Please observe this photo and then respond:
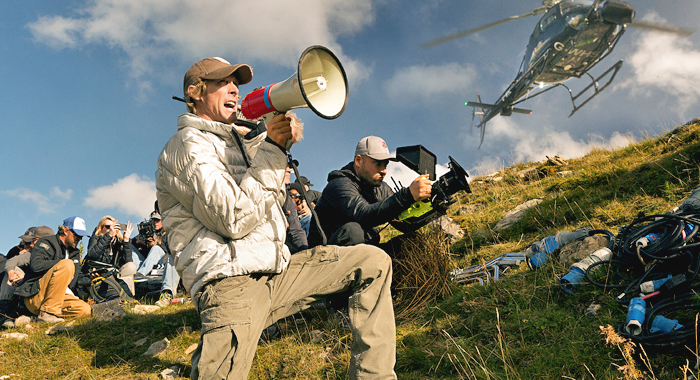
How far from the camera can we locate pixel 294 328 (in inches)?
146

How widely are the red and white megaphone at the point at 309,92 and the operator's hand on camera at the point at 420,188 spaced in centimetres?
92

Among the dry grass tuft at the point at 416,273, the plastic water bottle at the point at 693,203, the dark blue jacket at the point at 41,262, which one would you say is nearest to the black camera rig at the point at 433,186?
the dry grass tuft at the point at 416,273

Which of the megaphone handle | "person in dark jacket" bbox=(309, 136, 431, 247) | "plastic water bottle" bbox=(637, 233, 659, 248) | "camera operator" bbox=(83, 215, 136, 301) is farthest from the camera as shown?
"camera operator" bbox=(83, 215, 136, 301)

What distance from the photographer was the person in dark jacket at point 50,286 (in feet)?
19.2

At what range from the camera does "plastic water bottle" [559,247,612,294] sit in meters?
3.03

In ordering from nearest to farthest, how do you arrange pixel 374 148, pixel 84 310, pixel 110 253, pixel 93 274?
pixel 374 148 → pixel 84 310 → pixel 93 274 → pixel 110 253

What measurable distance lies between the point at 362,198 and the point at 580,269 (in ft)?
5.87

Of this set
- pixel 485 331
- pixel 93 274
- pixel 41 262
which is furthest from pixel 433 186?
pixel 93 274

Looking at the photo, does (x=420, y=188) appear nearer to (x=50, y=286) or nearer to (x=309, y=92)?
(x=309, y=92)

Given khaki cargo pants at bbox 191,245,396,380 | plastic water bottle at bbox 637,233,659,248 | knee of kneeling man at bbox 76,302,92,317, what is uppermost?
knee of kneeling man at bbox 76,302,92,317

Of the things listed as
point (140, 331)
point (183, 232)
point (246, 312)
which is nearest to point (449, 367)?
point (246, 312)

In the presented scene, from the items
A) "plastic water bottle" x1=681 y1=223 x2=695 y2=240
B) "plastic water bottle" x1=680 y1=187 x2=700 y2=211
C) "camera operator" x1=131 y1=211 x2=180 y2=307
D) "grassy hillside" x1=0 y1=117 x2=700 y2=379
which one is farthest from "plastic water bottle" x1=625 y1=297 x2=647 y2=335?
"camera operator" x1=131 y1=211 x2=180 y2=307

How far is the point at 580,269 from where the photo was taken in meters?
3.09

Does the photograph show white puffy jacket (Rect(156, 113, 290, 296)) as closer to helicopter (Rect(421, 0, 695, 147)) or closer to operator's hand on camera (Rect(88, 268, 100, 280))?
operator's hand on camera (Rect(88, 268, 100, 280))
